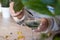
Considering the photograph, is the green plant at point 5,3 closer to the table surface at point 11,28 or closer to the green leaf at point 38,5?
the table surface at point 11,28

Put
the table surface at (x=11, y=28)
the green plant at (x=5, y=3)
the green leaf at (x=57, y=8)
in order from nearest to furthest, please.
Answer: the green leaf at (x=57, y=8)
the table surface at (x=11, y=28)
the green plant at (x=5, y=3)

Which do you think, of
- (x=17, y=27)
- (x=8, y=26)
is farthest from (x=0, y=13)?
(x=17, y=27)

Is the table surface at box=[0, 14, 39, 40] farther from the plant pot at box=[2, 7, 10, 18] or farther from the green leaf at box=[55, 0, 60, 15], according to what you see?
the green leaf at box=[55, 0, 60, 15]

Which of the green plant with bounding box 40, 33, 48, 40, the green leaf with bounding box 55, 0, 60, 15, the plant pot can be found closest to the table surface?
the plant pot

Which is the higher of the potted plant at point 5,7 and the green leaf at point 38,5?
the green leaf at point 38,5

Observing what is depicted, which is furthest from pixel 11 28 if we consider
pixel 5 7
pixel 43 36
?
pixel 43 36

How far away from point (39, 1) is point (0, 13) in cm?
131

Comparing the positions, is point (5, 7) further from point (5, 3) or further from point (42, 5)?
point (42, 5)

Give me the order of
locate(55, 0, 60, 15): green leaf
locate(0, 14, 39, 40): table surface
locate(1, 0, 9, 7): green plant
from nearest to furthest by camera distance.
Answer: locate(55, 0, 60, 15): green leaf, locate(0, 14, 39, 40): table surface, locate(1, 0, 9, 7): green plant

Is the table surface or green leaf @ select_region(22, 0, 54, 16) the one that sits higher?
green leaf @ select_region(22, 0, 54, 16)

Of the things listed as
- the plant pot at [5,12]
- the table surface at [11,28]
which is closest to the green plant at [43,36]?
the table surface at [11,28]

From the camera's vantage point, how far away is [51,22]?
42 cm

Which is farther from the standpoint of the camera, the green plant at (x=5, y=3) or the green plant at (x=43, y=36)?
the green plant at (x=5, y=3)

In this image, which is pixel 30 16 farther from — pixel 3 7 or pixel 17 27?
pixel 3 7
